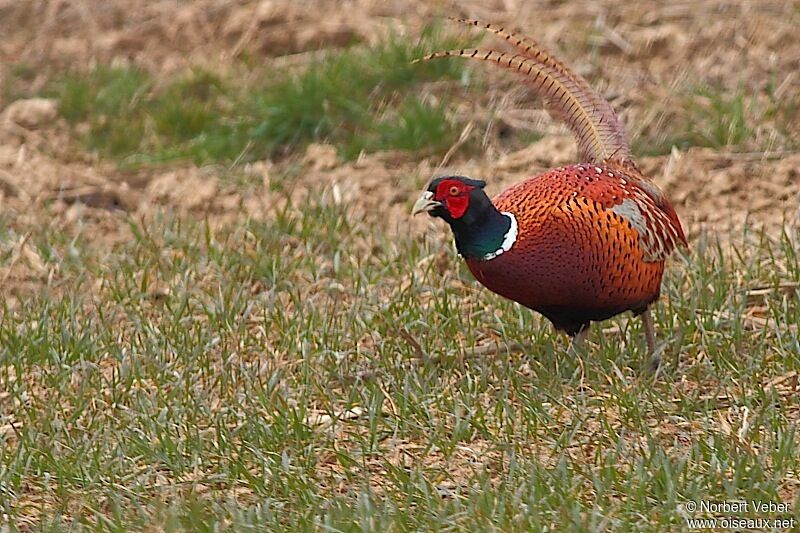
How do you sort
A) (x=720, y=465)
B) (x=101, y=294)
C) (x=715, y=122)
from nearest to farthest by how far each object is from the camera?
(x=720, y=465) → (x=101, y=294) → (x=715, y=122)

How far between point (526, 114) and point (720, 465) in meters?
3.14

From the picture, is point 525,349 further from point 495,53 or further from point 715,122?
point 715,122

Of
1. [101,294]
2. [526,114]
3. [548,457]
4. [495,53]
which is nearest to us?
[548,457]

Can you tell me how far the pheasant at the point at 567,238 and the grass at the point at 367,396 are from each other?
0.77 feet

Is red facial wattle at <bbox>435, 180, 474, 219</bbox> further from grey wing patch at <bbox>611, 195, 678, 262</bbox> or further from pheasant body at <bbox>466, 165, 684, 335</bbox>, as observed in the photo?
grey wing patch at <bbox>611, 195, 678, 262</bbox>

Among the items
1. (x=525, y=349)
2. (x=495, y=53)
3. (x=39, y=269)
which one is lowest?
(x=39, y=269)

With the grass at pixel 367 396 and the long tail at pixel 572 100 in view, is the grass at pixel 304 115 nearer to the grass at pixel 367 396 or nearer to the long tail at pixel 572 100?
the grass at pixel 367 396

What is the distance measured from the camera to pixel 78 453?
387cm

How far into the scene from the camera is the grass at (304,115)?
20.8 ft

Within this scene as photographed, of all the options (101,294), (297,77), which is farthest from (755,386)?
(297,77)

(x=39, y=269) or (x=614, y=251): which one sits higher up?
(x=614, y=251)

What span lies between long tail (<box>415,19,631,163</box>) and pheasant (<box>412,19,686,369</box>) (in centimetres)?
3

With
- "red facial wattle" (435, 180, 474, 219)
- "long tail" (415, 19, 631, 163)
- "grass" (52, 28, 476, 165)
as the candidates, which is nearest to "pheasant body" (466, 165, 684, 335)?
"red facial wattle" (435, 180, 474, 219)

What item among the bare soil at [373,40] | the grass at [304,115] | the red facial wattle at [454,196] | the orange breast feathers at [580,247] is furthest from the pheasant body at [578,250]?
the grass at [304,115]
